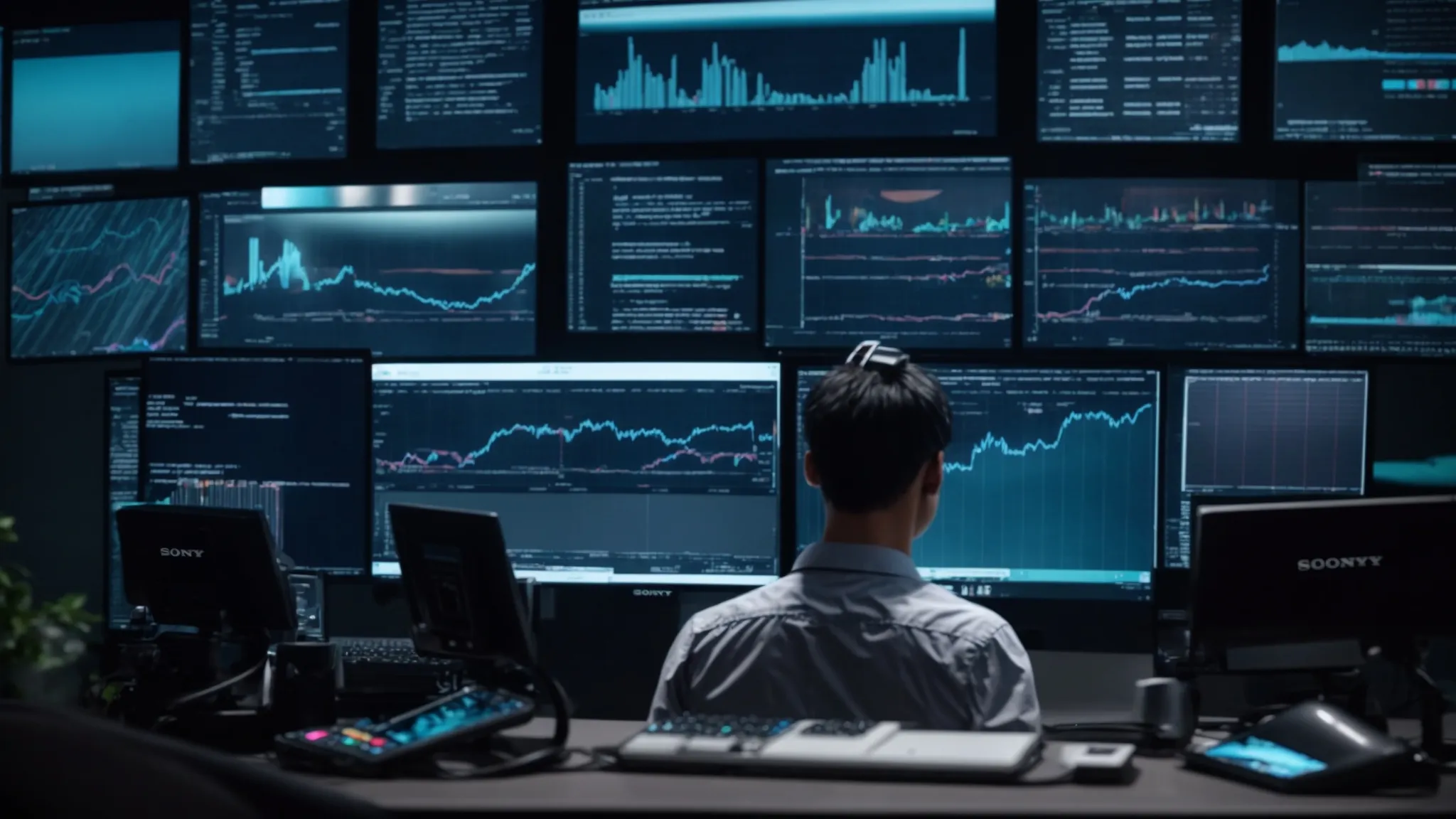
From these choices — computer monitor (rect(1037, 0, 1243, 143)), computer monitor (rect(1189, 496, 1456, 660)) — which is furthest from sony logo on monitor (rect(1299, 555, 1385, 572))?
computer monitor (rect(1037, 0, 1243, 143))

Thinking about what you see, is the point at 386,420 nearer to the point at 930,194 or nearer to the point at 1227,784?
the point at 930,194

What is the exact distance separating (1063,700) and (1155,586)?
0.33m

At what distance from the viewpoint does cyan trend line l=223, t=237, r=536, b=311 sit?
2.91 metres

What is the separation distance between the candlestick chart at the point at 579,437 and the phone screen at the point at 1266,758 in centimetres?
126

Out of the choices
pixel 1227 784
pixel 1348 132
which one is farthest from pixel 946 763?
pixel 1348 132

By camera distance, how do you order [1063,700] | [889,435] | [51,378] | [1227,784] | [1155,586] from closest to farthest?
[1227,784], [889,435], [1155,586], [1063,700], [51,378]

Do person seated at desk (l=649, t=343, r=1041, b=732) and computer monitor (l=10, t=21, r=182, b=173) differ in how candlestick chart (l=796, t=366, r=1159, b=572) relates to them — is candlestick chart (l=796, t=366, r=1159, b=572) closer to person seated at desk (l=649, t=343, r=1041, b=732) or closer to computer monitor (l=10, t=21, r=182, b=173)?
person seated at desk (l=649, t=343, r=1041, b=732)

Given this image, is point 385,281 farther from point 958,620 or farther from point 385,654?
point 958,620

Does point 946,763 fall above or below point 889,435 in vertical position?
below

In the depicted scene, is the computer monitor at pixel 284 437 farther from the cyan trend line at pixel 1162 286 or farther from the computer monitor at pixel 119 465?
the cyan trend line at pixel 1162 286

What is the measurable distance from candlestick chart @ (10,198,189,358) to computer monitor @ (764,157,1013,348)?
1.39 meters

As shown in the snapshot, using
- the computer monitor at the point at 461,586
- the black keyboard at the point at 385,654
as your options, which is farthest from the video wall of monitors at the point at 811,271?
the computer monitor at the point at 461,586

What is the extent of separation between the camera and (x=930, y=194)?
9.13ft

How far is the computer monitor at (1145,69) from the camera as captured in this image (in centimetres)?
277
